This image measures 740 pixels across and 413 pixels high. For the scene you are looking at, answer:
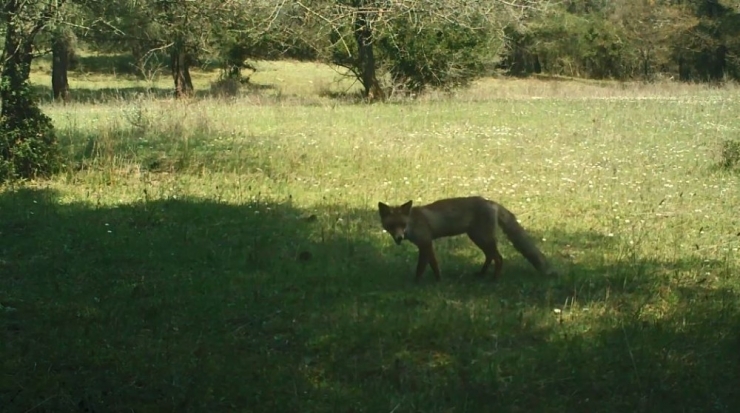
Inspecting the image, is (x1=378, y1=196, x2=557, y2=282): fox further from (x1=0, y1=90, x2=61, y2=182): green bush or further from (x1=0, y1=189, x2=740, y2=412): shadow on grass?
(x1=0, y1=90, x2=61, y2=182): green bush

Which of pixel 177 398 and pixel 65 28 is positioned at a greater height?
pixel 65 28

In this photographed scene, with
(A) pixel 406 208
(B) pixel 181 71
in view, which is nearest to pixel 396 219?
(A) pixel 406 208

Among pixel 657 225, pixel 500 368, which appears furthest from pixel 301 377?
pixel 657 225

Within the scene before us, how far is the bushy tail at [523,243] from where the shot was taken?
8336 millimetres

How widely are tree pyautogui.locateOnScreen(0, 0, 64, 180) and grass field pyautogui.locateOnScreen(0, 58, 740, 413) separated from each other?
54 cm

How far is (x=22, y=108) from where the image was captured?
1359 centimetres

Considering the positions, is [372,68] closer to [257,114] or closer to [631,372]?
[257,114]

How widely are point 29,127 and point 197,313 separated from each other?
7.92 meters

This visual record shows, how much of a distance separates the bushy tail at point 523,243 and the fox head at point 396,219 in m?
1.00

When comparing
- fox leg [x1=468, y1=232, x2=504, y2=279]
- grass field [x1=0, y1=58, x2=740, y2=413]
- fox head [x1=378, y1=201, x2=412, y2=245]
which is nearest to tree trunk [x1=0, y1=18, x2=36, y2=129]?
grass field [x1=0, y1=58, x2=740, y2=413]

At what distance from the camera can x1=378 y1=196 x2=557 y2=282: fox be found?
324 inches

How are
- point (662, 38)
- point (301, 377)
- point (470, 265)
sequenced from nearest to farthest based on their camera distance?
point (301, 377) → point (470, 265) → point (662, 38)

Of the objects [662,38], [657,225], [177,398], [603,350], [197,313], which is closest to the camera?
[177,398]

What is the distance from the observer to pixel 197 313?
7051mm
